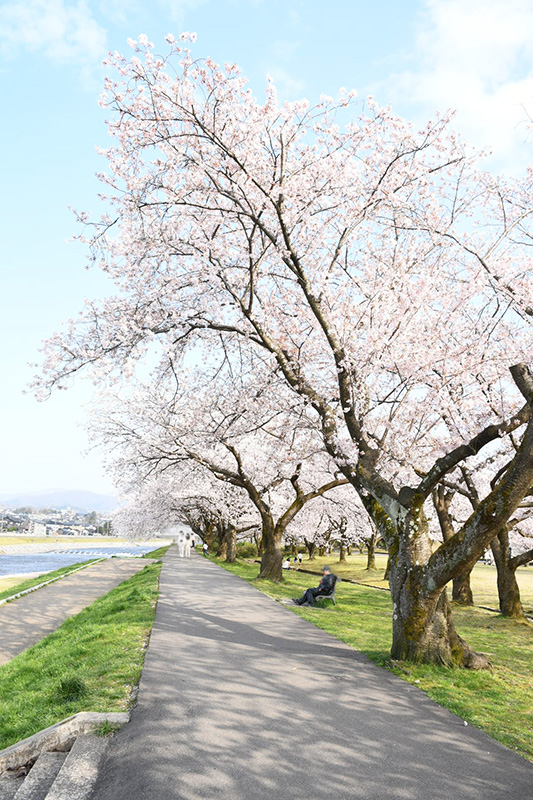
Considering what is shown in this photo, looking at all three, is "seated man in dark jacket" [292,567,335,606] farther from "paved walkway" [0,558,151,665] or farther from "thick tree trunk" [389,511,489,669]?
"thick tree trunk" [389,511,489,669]

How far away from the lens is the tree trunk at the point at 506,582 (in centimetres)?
1645

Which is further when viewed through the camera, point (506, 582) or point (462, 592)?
point (462, 592)

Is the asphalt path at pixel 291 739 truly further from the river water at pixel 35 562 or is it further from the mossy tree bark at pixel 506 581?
the river water at pixel 35 562

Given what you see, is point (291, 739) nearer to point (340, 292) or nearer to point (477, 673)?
point (477, 673)

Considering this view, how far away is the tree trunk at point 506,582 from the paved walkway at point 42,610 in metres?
12.8

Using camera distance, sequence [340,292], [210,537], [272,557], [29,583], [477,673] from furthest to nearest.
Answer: [210,537] → [29,583] → [272,557] → [340,292] → [477,673]

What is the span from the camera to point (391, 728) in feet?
18.7

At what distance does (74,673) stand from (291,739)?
3.90 m

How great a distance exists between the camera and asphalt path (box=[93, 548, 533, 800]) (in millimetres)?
4332

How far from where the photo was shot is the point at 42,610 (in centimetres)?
1675

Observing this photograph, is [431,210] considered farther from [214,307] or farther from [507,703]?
[507,703]

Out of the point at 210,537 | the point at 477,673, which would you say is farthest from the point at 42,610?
the point at 210,537

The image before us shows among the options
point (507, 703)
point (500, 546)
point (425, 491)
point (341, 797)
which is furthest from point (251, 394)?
point (341, 797)

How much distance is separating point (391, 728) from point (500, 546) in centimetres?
1253
